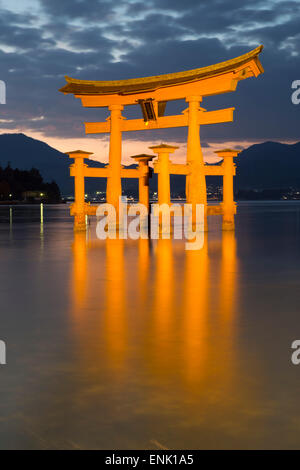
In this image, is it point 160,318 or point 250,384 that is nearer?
point 250,384

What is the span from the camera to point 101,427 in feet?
9.62

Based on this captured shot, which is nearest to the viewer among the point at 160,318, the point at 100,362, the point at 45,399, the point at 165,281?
the point at 45,399

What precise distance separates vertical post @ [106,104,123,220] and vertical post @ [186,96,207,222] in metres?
2.91

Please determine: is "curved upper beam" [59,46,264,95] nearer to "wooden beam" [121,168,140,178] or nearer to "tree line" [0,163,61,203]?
"wooden beam" [121,168,140,178]

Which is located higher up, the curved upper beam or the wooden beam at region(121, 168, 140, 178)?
the curved upper beam

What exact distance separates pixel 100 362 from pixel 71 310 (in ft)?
7.12

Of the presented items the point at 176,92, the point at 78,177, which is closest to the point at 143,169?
the point at 78,177

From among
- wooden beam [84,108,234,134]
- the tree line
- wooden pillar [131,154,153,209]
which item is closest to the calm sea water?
wooden beam [84,108,234,134]

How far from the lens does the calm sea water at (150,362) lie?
290 cm

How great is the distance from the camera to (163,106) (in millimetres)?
20422

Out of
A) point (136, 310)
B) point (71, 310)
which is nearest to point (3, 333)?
point (71, 310)

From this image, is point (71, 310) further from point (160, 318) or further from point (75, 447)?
point (75, 447)

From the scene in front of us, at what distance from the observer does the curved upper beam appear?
669 inches

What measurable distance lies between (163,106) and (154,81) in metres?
1.95
